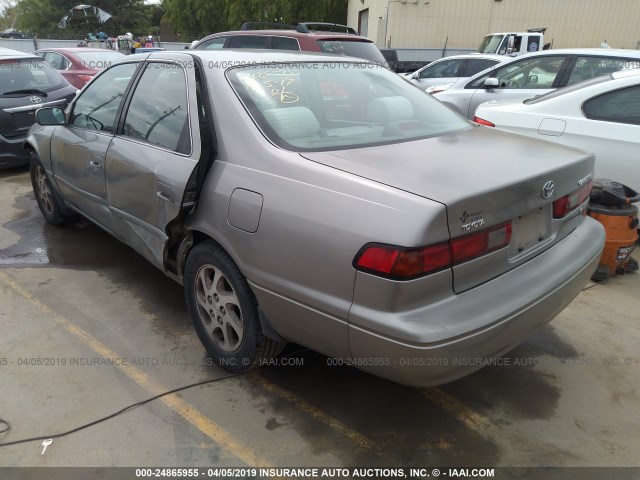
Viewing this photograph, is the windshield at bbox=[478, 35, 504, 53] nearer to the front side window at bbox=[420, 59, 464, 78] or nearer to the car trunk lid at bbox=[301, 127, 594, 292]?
the front side window at bbox=[420, 59, 464, 78]

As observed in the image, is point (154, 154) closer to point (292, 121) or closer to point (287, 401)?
point (292, 121)

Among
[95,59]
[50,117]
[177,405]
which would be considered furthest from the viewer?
[95,59]

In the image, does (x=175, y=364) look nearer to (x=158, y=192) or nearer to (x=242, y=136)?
(x=158, y=192)

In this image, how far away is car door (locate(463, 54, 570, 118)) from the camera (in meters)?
6.52

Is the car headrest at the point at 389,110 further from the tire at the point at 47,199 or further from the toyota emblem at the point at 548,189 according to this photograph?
the tire at the point at 47,199

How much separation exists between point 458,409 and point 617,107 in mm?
3196

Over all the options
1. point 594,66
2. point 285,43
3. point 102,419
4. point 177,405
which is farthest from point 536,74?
point 102,419

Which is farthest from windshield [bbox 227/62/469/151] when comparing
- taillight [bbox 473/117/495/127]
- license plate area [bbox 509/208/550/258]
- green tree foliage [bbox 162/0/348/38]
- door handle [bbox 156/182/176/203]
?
green tree foliage [bbox 162/0/348/38]

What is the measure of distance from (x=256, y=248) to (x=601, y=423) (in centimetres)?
191

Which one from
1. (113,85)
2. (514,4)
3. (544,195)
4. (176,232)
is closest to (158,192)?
(176,232)

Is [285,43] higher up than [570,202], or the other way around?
[285,43]

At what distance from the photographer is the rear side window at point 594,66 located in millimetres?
5816

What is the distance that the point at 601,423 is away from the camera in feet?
8.09

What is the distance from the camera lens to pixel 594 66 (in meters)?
6.09
